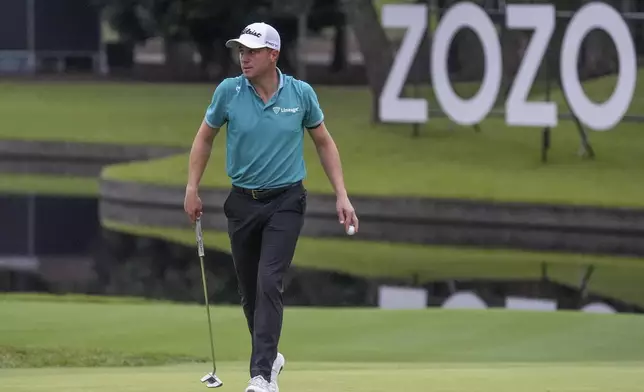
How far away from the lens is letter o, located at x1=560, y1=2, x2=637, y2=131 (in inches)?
989

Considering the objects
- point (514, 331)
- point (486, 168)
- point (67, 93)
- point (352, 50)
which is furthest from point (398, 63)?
point (352, 50)

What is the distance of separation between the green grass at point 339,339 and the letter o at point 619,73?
1242 centimetres

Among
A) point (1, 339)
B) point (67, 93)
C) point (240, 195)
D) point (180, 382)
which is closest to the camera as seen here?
point (240, 195)

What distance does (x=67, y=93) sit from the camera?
42.7 metres

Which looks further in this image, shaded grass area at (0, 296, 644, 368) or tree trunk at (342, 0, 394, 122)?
tree trunk at (342, 0, 394, 122)

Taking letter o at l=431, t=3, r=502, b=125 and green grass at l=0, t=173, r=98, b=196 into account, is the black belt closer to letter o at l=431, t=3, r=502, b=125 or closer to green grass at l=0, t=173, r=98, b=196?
letter o at l=431, t=3, r=502, b=125

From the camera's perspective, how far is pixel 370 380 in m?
7.65

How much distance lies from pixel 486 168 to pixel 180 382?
1889 centimetres

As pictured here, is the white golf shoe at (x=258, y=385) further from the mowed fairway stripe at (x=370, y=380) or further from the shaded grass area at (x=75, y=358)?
the shaded grass area at (x=75, y=358)

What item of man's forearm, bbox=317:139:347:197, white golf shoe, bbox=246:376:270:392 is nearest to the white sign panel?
man's forearm, bbox=317:139:347:197

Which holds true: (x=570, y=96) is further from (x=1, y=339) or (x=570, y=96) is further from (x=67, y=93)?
(x=67, y=93)

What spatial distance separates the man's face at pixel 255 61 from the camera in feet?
22.6

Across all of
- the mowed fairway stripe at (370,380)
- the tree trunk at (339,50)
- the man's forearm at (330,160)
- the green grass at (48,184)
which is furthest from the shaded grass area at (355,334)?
the tree trunk at (339,50)

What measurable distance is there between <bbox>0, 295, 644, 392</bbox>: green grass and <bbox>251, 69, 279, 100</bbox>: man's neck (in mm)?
2178
